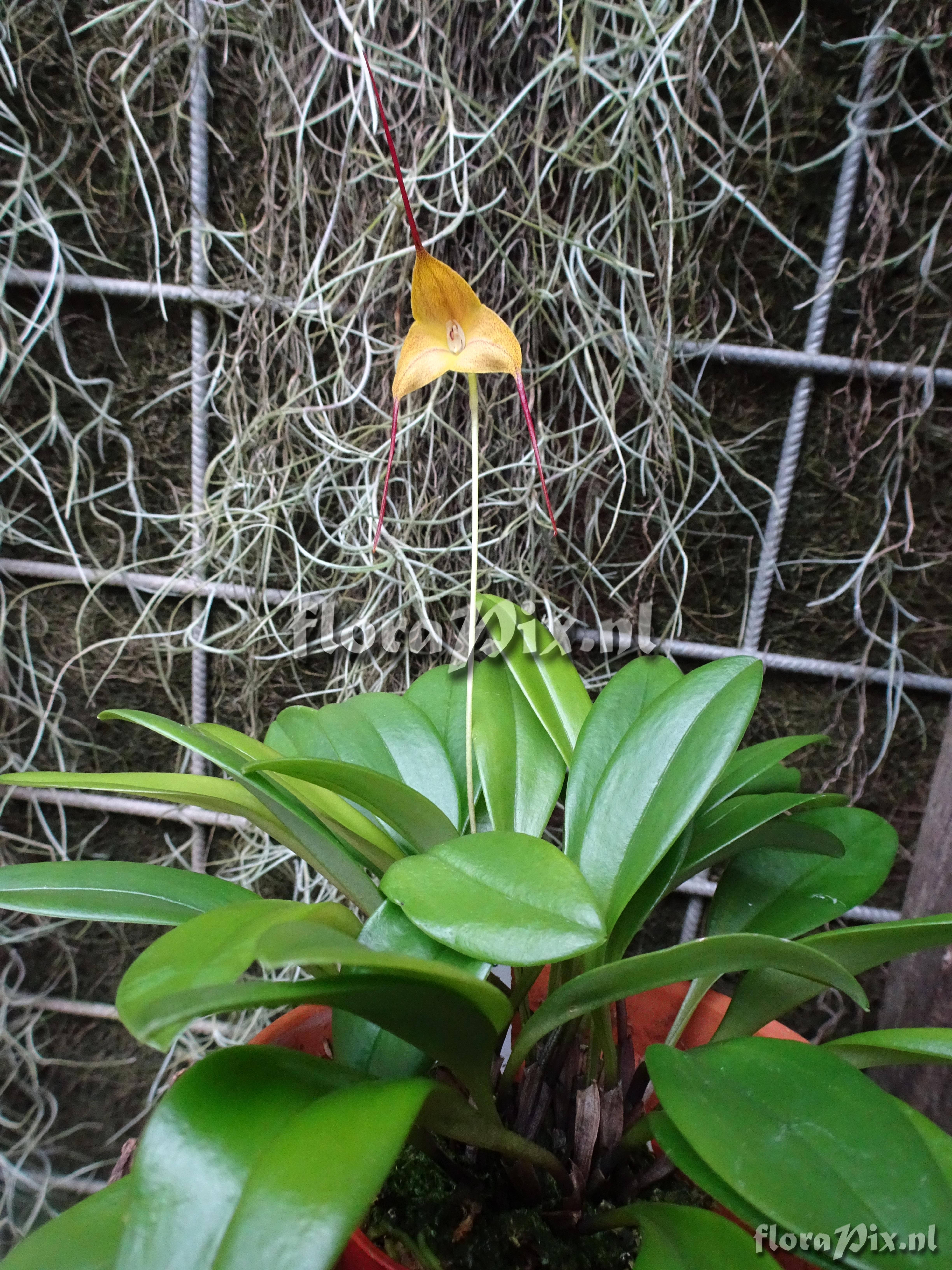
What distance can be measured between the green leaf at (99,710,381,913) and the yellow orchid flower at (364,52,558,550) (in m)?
0.22

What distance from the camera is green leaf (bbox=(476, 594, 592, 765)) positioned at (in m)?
0.56

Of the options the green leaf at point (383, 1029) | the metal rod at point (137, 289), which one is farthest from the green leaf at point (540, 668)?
the metal rod at point (137, 289)

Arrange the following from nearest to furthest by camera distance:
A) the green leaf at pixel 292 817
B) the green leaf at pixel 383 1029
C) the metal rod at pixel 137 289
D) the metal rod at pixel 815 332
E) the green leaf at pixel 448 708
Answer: the green leaf at pixel 383 1029 → the green leaf at pixel 292 817 → the green leaf at pixel 448 708 → the metal rod at pixel 815 332 → the metal rod at pixel 137 289

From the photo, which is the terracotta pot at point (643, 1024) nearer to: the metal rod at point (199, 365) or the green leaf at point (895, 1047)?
the green leaf at point (895, 1047)

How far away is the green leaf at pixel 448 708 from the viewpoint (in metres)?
0.56

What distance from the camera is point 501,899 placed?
332mm

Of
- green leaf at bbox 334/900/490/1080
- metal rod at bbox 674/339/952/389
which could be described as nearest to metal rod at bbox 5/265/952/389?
metal rod at bbox 674/339/952/389

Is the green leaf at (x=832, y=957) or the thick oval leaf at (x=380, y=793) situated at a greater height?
the thick oval leaf at (x=380, y=793)

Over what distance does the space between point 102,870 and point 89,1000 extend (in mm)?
770

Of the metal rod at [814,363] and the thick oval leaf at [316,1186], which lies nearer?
the thick oval leaf at [316,1186]

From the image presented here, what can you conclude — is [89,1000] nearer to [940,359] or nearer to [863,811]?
[863,811]

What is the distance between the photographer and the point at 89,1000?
1.03 metres

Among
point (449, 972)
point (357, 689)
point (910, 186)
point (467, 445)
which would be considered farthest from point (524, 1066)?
point (910, 186)

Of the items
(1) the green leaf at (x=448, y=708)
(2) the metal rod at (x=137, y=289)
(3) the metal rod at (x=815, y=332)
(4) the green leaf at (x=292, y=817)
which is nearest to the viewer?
(4) the green leaf at (x=292, y=817)
